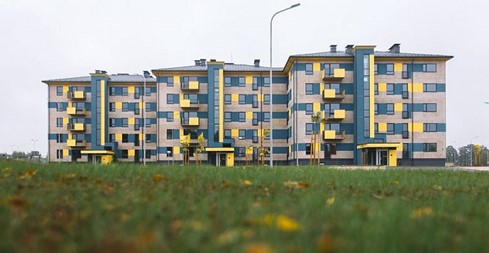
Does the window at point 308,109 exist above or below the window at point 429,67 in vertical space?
below

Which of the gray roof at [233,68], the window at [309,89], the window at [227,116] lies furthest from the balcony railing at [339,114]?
the window at [227,116]

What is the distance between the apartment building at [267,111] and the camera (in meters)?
54.1

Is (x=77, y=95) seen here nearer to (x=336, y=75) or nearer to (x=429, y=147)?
(x=336, y=75)

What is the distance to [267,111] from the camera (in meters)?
63.2

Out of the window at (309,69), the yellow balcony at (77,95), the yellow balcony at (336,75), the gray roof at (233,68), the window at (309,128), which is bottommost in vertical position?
A: the window at (309,128)

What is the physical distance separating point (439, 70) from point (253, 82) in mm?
25403

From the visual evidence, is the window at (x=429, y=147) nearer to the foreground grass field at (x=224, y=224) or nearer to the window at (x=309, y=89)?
the window at (x=309, y=89)

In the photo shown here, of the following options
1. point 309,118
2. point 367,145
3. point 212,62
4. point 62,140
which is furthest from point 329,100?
point 62,140

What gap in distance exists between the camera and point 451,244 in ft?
8.73

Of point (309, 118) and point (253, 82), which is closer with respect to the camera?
point (309, 118)

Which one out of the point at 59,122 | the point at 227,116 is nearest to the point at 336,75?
the point at 227,116

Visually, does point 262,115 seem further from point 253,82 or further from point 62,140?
point 62,140

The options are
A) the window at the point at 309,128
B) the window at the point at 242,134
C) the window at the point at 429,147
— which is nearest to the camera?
the window at the point at 309,128

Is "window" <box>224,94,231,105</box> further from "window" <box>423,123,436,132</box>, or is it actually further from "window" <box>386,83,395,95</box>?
"window" <box>423,123,436,132</box>
